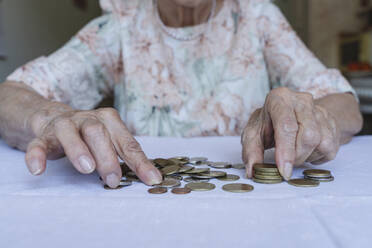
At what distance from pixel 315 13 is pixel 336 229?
837cm

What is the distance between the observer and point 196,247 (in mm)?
381

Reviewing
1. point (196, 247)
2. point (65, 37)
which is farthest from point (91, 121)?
point (65, 37)

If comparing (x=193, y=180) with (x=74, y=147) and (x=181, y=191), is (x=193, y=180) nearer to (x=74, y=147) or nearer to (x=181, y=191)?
(x=181, y=191)

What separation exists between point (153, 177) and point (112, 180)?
73mm

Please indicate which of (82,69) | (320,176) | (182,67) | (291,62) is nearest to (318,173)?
(320,176)

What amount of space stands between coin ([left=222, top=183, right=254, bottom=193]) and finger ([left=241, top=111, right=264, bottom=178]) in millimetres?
67

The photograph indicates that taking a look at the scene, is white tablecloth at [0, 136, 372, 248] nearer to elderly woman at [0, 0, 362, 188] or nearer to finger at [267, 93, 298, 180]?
finger at [267, 93, 298, 180]

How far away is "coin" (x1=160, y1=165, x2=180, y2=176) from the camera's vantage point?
684 millimetres

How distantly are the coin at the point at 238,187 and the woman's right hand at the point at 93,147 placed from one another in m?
0.12

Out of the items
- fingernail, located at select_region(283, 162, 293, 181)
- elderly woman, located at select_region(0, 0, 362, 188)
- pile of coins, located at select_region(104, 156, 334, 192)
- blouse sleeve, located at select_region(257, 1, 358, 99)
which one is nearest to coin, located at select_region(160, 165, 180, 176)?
pile of coins, located at select_region(104, 156, 334, 192)

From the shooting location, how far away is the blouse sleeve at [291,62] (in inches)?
47.2

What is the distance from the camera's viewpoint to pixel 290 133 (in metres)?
0.68

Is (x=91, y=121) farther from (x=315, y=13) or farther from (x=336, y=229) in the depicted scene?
(x=315, y=13)

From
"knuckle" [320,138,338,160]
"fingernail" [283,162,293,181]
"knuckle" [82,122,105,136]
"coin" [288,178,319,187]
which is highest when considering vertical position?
"knuckle" [82,122,105,136]
